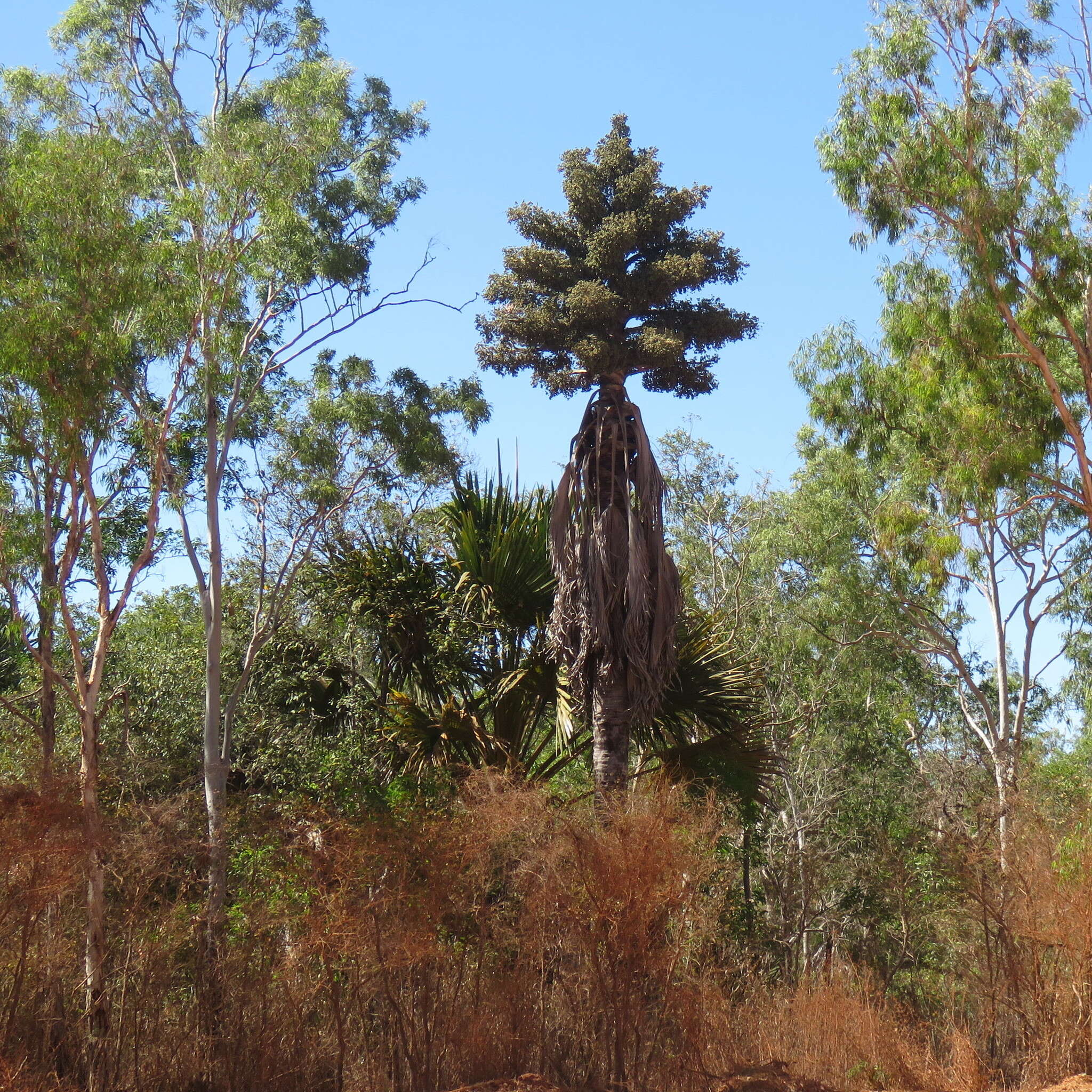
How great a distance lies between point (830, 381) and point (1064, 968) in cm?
1038

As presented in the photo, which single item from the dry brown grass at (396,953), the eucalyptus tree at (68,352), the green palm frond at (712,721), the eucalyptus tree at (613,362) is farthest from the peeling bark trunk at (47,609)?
the green palm frond at (712,721)

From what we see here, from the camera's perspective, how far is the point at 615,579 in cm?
1073

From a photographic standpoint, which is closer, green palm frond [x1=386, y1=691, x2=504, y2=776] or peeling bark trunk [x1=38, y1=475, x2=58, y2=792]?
green palm frond [x1=386, y1=691, x2=504, y2=776]

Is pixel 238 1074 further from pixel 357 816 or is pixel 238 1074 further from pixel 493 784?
pixel 493 784

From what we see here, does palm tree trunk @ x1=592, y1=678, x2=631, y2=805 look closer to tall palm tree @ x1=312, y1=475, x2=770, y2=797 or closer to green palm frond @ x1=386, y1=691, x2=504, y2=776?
tall palm tree @ x1=312, y1=475, x2=770, y2=797

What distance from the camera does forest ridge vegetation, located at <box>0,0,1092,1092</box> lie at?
8.63 m

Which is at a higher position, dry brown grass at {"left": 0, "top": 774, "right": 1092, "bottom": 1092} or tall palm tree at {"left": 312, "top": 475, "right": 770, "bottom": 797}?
tall palm tree at {"left": 312, "top": 475, "right": 770, "bottom": 797}

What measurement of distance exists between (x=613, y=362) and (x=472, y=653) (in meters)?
3.30

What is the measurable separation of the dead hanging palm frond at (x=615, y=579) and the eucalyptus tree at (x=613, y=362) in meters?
0.01

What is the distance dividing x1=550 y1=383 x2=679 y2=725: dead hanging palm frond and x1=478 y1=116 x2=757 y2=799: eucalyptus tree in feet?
0.04

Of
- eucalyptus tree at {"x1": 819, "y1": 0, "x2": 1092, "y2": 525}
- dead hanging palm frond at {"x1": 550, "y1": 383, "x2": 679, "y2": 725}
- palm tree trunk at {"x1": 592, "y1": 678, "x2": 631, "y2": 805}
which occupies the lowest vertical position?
palm tree trunk at {"x1": 592, "y1": 678, "x2": 631, "y2": 805}

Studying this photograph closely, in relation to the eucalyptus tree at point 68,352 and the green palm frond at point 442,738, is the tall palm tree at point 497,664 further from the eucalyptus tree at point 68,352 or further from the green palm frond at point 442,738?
the eucalyptus tree at point 68,352

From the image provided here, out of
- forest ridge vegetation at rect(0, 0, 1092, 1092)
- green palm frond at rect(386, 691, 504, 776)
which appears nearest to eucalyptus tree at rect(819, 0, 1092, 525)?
forest ridge vegetation at rect(0, 0, 1092, 1092)

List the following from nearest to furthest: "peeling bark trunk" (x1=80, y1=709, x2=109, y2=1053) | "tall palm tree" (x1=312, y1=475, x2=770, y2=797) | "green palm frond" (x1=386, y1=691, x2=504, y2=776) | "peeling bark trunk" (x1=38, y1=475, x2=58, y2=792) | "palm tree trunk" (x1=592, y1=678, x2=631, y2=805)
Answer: "peeling bark trunk" (x1=80, y1=709, x2=109, y2=1053) < "palm tree trunk" (x1=592, y1=678, x2=631, y2=805) < "green palm frond" (x1=386, y1=691, x2=504, y2=776) < "tall palm tree" (x1=312, y1=475, x2=770, y2=797) < "peeling bark trunk" (x1=38, y1=475, x2=58, y2=792)
